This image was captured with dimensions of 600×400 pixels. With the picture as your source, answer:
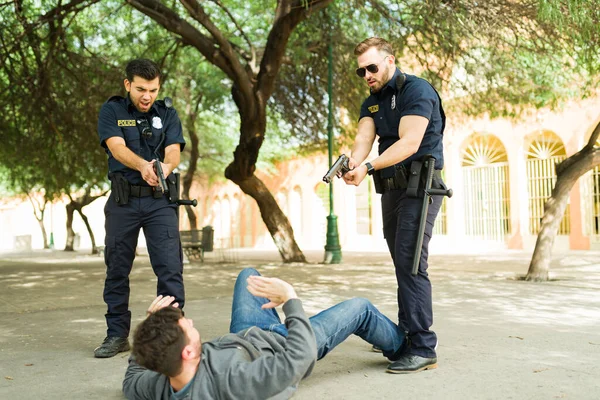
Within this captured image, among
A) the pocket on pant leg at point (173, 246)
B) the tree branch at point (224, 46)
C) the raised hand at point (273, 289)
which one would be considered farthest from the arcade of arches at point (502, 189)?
the raised hand at point (273, 289)

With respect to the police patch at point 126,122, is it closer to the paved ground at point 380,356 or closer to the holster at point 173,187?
the holster at point 173,187

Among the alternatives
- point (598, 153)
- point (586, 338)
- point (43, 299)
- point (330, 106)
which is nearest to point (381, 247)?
point (330, 106)

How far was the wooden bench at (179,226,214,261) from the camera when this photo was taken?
653 inches

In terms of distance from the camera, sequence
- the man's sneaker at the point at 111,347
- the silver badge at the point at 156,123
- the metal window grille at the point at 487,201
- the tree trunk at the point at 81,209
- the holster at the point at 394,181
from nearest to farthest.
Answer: the holster at the point at 394,181
the man's sneaker at the point at 111,347
the silver badge at the point at 156,123
the metal window grille at the point at 487,201
the tree trunk at the point at 81,209

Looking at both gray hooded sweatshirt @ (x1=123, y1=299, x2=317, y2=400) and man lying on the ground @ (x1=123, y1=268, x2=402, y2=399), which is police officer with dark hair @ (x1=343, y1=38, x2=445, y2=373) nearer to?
man lying on the ground @ (x1=123, y1=268, x2=402, y2=399)

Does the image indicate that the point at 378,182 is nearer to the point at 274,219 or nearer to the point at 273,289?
the point at 273,289

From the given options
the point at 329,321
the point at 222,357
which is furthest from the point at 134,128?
the point at 222,357

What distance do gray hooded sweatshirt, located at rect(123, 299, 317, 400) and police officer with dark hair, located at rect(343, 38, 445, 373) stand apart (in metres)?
1.15

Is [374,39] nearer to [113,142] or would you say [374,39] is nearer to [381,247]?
[113,142]

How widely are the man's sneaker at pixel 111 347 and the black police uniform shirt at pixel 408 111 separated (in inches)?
87.1

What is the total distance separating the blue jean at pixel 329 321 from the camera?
11.1 ft

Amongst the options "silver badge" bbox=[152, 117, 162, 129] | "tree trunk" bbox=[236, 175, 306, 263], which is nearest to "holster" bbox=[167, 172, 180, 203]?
"silver badge" bbox=[152, 117, 162, 129]

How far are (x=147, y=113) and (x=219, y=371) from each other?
2.54 metres

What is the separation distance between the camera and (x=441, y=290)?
8.30 metres
